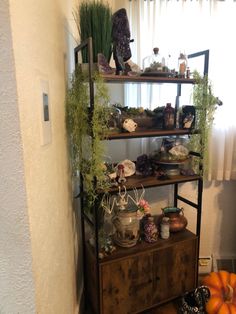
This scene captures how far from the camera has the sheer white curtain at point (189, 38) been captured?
5.76ft

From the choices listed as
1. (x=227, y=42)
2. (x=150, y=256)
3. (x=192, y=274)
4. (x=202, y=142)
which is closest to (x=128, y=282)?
(x=150, y=256)

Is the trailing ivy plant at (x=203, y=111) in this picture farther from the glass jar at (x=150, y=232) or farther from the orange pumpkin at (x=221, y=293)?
the orange pumpkin at (x=221, y=293)

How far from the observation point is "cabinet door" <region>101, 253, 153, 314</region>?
147 centimetres

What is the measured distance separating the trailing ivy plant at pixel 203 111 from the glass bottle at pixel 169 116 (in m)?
0.16

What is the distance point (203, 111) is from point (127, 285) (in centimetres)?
120

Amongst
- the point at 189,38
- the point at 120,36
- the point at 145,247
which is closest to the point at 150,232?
the point at 145,247

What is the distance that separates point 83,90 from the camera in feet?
4.23

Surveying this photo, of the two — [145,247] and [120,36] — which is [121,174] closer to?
[145,247]

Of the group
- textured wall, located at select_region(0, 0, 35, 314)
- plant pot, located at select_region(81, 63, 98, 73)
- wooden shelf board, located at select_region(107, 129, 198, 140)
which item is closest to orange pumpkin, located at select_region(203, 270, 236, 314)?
wooden shelf board, located at select_region(107, 129, 198, 140)

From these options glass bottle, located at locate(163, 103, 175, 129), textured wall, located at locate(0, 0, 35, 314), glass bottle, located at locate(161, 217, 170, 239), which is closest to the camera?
textured wall, located at locate(0, 0, 35, 314)

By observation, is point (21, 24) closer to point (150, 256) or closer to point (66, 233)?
point (66, 233)

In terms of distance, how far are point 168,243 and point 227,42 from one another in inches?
59.6

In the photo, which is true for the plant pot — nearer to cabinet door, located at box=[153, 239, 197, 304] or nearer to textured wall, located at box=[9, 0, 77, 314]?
textured wall, located at box=[9, 0, 77, 314]

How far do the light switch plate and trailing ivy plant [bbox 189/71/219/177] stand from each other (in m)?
0.97
